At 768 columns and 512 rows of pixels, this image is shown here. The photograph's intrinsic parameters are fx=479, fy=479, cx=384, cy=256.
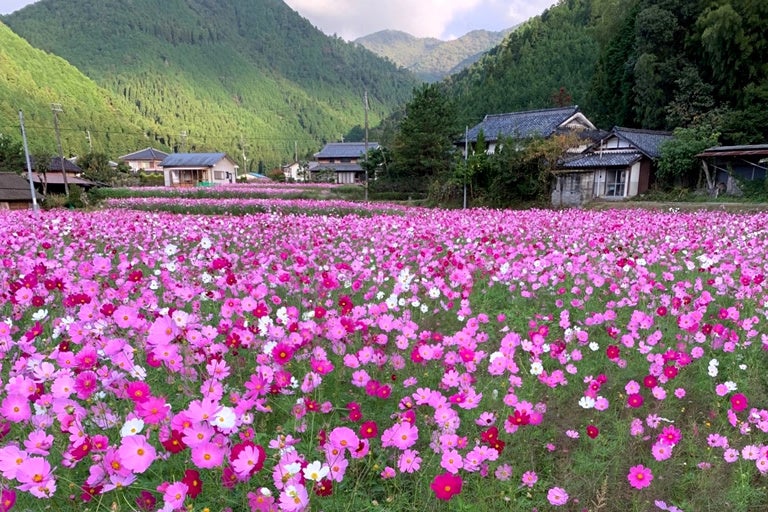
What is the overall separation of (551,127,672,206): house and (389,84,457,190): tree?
666cm

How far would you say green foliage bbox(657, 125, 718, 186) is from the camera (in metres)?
23.0

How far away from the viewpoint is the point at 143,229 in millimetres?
7336

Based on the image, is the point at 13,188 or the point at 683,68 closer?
the point at 13,188

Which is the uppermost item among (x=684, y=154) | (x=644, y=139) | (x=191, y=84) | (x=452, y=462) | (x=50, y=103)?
(x=191, y=84)

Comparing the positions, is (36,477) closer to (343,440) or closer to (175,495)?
(175,495)

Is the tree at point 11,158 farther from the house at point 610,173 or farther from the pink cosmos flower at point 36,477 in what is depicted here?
the pink cosmos flower at point 36,477

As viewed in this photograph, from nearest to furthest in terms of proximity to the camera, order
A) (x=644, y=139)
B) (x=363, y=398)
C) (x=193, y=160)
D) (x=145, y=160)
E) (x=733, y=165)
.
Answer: (x=363, y=398)
(x=733, y=165)
(x=644, y=139)
(x=193, y=160)
(x=145, y=160)

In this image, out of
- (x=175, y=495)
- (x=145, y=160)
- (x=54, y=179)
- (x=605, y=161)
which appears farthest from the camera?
(x=145, y=160)

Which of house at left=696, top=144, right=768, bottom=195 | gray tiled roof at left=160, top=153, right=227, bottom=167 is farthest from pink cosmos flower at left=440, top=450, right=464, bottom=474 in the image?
gray tiled roof at left=160, top=153, right=227, bottom=167

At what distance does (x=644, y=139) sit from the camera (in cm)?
2588

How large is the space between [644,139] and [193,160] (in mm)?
54196

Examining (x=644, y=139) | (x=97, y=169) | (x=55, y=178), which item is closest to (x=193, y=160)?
(x=97, y=169)

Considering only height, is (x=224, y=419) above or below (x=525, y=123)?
below

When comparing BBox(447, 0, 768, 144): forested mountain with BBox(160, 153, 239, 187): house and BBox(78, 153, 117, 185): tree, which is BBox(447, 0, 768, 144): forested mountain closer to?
BBox(78, 153, 117, 185): tree
